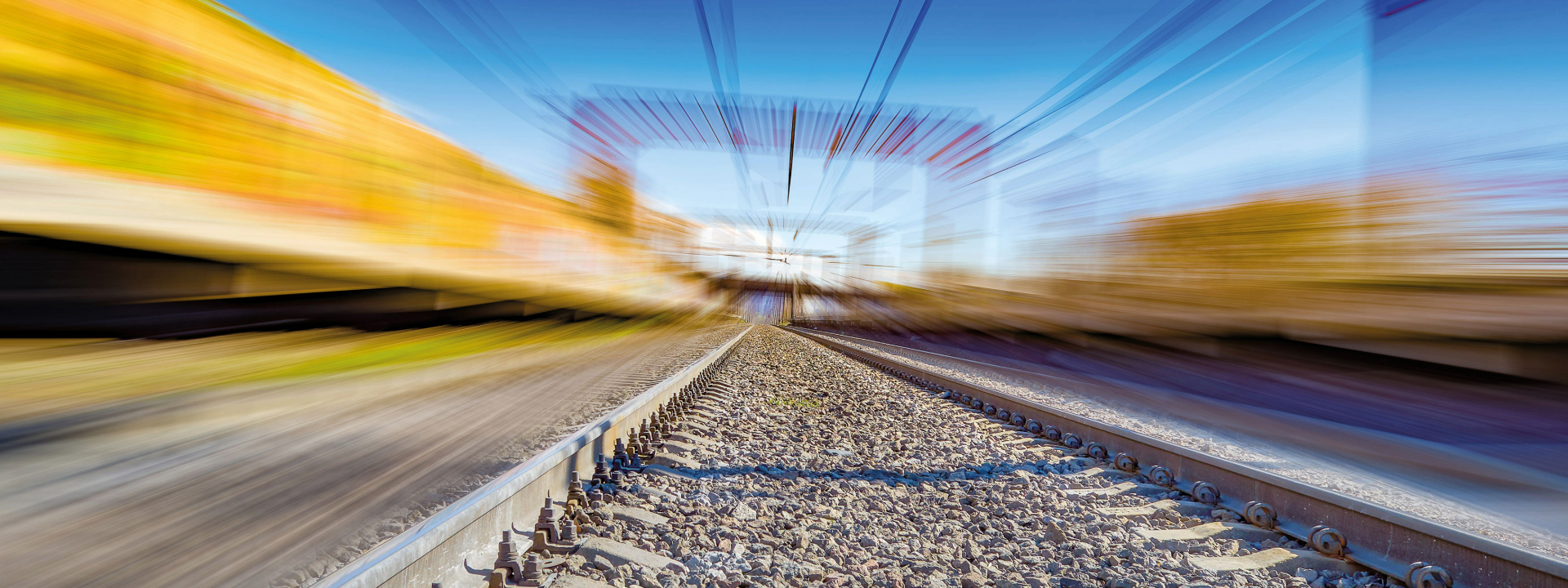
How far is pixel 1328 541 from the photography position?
84.4 inches

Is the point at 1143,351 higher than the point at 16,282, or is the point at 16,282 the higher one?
the point at 16,282

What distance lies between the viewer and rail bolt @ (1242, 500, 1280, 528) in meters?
2.46

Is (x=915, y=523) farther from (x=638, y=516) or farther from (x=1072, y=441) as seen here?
(x=1072, y=441)

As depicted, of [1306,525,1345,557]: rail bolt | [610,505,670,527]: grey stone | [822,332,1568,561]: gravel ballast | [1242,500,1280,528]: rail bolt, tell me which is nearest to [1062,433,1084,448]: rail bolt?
[822,332,1568,561]: gravel ballast

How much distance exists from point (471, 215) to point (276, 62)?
1.32m

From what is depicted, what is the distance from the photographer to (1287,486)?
2.51m

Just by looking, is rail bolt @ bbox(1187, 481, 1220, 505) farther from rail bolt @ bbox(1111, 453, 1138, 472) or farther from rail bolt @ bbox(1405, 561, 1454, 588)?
rail bolt @ bbox(1405, 561, 1454, 588)

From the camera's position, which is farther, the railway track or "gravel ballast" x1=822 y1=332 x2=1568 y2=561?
"gravel ballast" x1=822 y1=332 x2=1568 y2=561

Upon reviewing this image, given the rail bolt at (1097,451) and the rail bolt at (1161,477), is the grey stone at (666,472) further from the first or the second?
the rail bolt at (1097,451)

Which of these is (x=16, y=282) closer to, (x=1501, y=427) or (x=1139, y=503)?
(x=1139, y=503)

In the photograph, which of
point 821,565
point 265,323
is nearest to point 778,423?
point 821,565

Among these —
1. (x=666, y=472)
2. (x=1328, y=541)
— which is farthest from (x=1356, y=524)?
(x=666, y=472)

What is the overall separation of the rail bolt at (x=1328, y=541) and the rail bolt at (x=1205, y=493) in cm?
62

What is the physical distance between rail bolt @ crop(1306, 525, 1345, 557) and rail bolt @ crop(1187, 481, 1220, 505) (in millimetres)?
623
